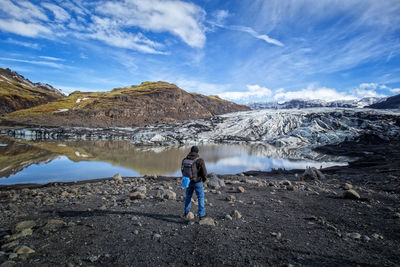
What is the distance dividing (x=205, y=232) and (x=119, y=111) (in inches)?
3043

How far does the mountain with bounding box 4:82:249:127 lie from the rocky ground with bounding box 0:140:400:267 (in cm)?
6594

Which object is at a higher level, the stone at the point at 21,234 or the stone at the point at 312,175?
the stone at the point at 21,234

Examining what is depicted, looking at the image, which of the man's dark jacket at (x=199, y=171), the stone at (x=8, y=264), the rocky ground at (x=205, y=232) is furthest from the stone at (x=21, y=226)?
the man's dark jacket at (x=199, y=171)

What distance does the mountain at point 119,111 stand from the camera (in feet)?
216

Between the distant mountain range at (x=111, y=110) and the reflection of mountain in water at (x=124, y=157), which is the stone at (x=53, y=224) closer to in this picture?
the reflection of mountain in water at (x=124, y=157)

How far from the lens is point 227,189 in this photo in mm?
8703

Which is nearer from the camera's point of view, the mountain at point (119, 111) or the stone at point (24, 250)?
the stone at point (24, 250)

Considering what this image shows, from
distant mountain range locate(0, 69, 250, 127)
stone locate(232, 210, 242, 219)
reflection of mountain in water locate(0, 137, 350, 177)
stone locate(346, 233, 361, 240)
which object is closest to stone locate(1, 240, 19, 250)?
stone locate(232, 210, 242, 219)

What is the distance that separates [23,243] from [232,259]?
355 cm

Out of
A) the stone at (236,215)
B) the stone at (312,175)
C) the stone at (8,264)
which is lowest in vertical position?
the stone at (312,175)

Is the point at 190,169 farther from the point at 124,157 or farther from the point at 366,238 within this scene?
the point at 124,157

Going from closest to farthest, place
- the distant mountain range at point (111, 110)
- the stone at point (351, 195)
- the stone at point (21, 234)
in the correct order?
the stone at point (21, 234), the stone at point (351, 195), the distant mountain range at point (111, 110)

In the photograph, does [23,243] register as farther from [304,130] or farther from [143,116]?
[143,116]

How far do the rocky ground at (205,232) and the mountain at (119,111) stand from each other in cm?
6594
